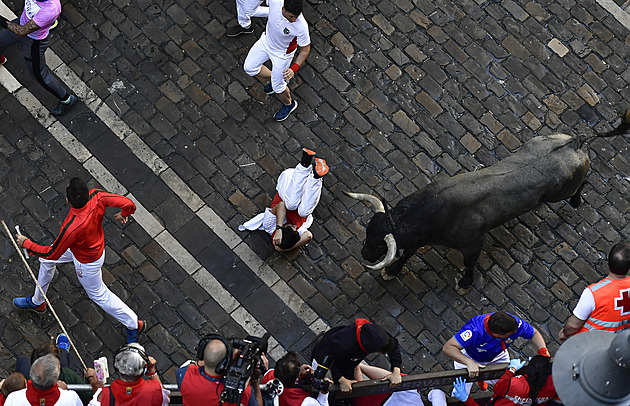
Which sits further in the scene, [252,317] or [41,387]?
[252,317]

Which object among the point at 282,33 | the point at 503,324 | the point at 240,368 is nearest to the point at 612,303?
the point at 503,324

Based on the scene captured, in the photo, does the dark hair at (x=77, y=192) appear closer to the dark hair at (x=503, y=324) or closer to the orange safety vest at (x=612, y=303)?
the dark hair at (x=503, y=324)

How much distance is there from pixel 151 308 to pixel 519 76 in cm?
653

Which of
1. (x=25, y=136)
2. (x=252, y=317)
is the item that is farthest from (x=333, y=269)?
(x=25, y=136)

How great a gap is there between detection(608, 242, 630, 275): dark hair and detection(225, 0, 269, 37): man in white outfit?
6000 mm

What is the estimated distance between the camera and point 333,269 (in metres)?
9.81

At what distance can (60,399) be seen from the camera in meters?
6.71

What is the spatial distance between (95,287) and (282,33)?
4139mm

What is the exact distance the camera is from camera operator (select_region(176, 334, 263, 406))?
661cm

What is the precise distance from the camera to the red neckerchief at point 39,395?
6.58 metres

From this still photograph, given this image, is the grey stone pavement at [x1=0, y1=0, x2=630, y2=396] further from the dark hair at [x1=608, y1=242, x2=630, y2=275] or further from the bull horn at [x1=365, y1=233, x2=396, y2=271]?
the dark hair at [x1=608, y1=242, x2=630, y2=275]

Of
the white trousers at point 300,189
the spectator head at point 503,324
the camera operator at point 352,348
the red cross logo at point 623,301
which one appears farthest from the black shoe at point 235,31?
the red cross logo at point 623,301

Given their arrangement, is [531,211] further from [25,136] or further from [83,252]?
[25,136]

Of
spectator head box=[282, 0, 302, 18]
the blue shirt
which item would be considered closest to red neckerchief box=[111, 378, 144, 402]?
the blue shirt
